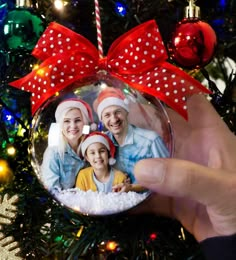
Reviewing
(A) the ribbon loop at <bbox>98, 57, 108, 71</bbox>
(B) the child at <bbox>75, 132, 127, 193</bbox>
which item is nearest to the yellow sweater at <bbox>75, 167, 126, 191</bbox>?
(B) the child at <bbox>75, 132, 127, 193</bbox>

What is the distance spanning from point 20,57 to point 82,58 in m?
0.17

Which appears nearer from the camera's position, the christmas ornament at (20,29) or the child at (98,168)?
the child at (98,168)

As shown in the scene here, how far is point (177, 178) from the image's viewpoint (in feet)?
1.37

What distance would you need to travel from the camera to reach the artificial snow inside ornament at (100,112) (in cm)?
45

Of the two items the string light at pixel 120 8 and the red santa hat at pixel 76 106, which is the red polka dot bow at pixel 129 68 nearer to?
the red santa hat at pixel 76 106

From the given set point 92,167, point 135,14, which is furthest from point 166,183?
point 135,14

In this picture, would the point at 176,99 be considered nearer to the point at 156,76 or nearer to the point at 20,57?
the point at 156,76

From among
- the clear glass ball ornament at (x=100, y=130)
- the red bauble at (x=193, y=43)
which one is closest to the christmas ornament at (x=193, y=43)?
the red bauble at (x=193, y=43)

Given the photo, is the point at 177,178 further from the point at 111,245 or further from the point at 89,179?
the point at 111,245

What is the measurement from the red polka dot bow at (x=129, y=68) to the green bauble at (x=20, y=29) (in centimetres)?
9

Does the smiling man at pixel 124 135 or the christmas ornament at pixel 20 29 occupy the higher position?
the christmas ornament at pixel 20 29

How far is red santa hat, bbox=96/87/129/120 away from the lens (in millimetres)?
451

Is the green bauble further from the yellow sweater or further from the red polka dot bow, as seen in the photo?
the yellow sweater

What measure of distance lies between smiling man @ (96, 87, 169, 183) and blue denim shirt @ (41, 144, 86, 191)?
4cm
